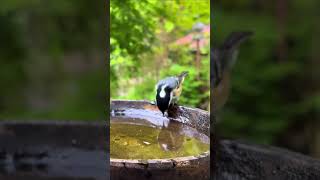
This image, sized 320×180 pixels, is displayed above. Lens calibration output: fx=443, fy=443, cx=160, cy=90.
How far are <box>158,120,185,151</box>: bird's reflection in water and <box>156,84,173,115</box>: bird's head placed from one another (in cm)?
6

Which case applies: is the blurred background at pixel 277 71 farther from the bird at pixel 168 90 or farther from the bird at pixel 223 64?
the bird at pixel 168 90

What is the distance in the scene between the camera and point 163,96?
1575 mm

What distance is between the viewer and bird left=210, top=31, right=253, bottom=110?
1396mm

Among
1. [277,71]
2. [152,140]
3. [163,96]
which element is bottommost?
[152,140]

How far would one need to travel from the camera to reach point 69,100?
1.45 meters

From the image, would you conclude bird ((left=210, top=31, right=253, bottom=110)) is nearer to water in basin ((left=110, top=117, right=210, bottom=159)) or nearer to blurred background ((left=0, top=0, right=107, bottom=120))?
water in basin ((left=110, top=117, right=210, bottom=159))

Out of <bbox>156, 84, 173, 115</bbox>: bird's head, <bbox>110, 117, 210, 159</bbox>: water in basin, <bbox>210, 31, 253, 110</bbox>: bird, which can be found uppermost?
<bbox>210, 31, 253, 110</bbox>: bird

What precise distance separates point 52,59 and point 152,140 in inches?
17.9

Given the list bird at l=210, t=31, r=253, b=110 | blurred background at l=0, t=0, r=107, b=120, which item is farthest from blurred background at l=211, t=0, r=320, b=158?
blurred background at l=0, t=0, r=107, b=120

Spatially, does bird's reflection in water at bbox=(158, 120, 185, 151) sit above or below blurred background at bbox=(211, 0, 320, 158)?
below

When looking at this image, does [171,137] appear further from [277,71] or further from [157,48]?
[277,71]

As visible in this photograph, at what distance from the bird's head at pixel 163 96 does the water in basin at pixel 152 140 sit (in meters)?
0.06

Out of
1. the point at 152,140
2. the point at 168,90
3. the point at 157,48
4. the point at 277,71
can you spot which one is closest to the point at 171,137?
the point at 152,140

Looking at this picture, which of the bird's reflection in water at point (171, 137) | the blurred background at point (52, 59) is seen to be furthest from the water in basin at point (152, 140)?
the blurred background at point (52, 59)
